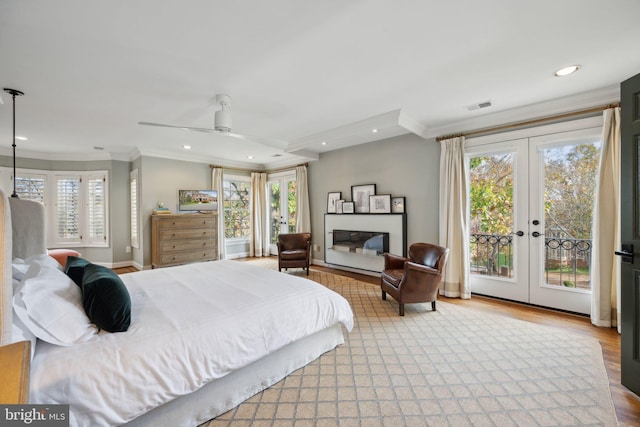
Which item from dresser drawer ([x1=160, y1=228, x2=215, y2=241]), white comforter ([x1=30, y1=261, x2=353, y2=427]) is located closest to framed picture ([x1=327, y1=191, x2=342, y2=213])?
dresser drawer ([x1=160, y1=228, x2=215, y2=241])

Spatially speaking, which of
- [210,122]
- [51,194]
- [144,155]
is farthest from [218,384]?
[51,194]

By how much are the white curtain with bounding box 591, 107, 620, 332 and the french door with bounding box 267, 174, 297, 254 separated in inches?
204

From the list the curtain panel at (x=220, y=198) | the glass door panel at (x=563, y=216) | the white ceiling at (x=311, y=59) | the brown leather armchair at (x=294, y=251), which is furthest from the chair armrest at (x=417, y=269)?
the curtain panel at (x=220, y=198)

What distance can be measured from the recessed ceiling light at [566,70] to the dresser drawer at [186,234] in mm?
5919

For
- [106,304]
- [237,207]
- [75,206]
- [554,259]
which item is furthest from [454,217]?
[75,206]

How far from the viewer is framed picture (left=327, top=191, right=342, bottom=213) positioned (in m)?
5.50

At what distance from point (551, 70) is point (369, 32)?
1.86 meters

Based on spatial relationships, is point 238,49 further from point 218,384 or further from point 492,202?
point 492,202

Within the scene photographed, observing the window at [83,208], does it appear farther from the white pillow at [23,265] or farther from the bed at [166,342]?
the white pillow at [23,265]

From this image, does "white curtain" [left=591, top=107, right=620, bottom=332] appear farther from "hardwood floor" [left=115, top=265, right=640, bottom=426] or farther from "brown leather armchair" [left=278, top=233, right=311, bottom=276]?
"brown leather armchair" [left=278, top=233, right=311, bottom=276]

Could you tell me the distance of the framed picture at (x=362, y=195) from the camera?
4948 mm

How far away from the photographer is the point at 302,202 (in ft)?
20.2

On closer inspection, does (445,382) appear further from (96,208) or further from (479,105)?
(96,208)

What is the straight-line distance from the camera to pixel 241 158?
6.40m
